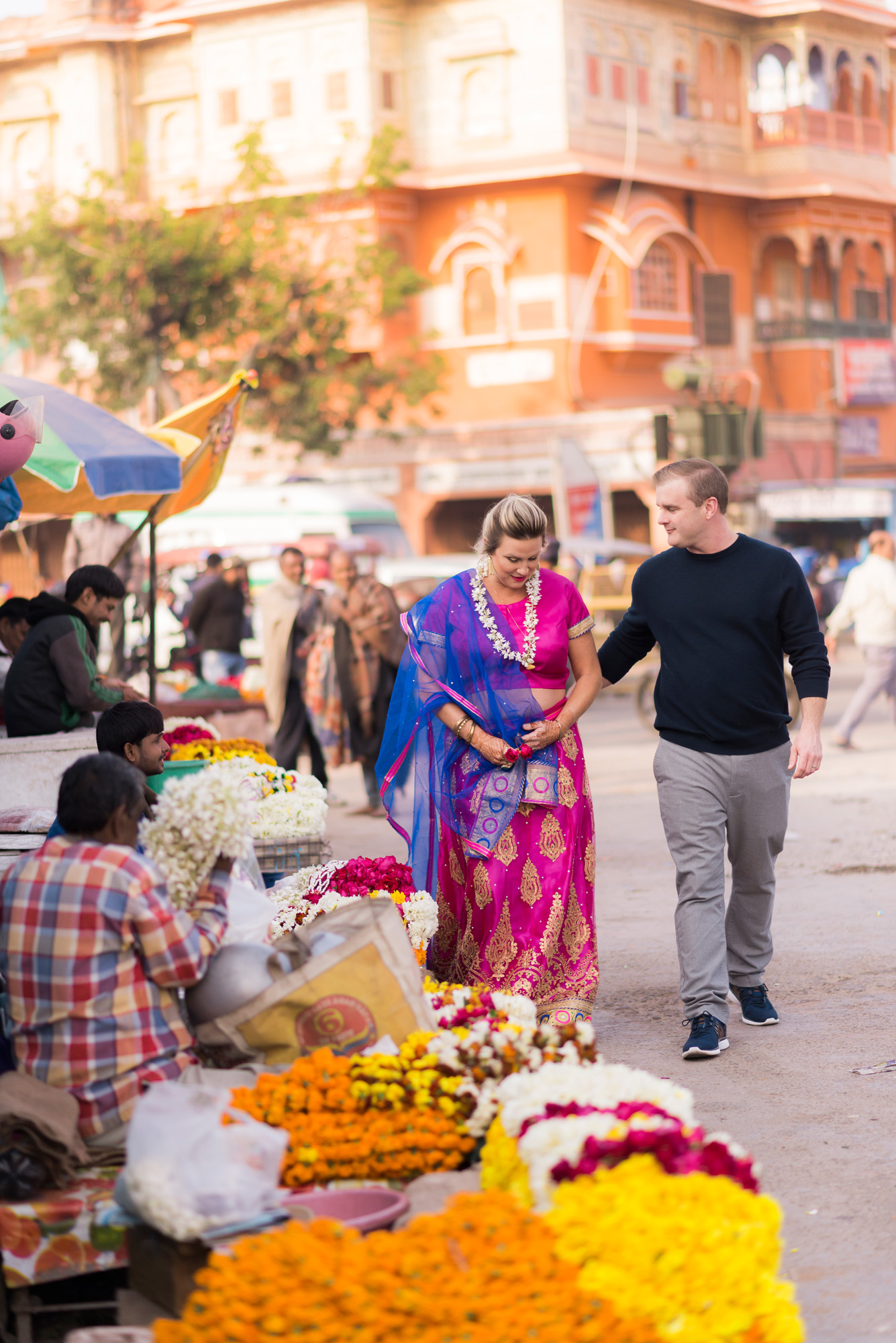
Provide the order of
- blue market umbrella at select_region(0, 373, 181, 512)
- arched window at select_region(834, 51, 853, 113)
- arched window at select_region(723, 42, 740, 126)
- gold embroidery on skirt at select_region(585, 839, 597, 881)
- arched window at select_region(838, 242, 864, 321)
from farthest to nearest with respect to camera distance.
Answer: arched window at select_region(838, 242, 864, 321), arched window at select_region(834, 51, 853, 113), arched window at select_region(723, 42, 740, 126), blue market umbrella at select_region(0, 373, 181, 512), gold embroidery on skirt at select_region(585, 839, 597, 881)

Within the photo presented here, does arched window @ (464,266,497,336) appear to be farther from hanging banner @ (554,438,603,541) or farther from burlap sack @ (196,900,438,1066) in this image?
burlap sack @ (196,900,438,1066)

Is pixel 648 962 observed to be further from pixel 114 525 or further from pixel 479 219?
pixel 479 219

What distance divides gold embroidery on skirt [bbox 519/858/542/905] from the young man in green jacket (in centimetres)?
265

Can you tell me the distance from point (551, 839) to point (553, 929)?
0.31 meters

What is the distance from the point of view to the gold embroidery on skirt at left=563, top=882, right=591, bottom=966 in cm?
598

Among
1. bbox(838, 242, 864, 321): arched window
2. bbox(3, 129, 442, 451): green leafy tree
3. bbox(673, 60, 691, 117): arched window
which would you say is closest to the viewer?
bbox(3, 129, 442, 451): green leafy tree

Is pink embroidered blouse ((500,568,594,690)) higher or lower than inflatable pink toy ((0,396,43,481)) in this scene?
lower

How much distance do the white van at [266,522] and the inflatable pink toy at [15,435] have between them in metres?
21.2

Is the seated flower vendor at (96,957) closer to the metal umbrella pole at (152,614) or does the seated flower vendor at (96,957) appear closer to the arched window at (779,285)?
the metal umbrella pole at (152,614)

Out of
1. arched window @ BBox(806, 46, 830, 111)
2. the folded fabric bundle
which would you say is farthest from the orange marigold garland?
arched window @ BBox(806, 46, 830, 111)

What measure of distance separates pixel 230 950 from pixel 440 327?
34098 millimetres

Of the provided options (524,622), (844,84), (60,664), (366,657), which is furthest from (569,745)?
(844,84)

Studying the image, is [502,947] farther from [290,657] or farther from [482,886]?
[290,657]

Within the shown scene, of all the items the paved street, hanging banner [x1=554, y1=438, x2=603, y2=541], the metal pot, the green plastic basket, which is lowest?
the paved street
